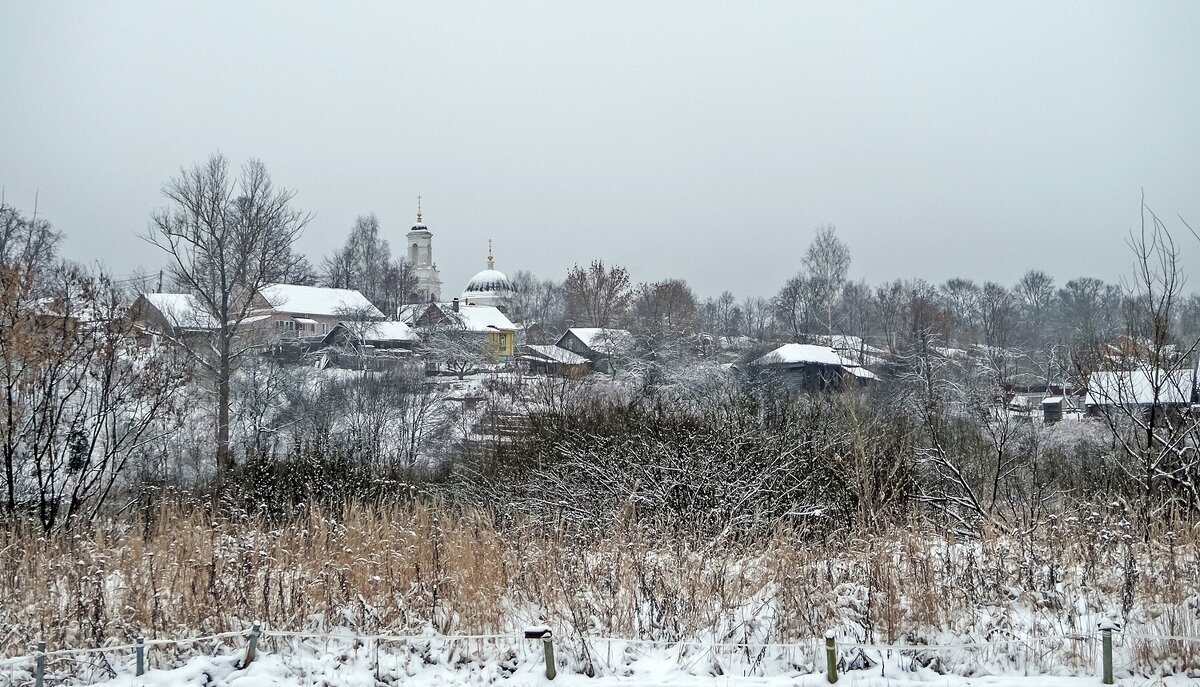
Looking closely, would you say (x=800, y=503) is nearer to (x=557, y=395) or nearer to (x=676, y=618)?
(x=676, y=618)

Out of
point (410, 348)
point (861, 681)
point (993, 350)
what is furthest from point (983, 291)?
point (861, 681)

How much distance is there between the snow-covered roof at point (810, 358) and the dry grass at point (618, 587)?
32.2 m

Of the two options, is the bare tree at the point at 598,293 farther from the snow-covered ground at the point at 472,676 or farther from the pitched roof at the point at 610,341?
the snow-covered ground at the point at 472,676

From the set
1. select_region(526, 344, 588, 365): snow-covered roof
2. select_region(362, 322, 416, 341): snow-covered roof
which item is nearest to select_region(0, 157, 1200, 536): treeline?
select_region(526, 344, 588, 365): snow-covered roof

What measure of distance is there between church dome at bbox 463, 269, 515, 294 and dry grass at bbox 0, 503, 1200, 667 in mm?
76276

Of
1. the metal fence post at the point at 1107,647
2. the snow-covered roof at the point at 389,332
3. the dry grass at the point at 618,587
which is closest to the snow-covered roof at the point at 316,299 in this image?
the snow-covered roof at the point at 389,332

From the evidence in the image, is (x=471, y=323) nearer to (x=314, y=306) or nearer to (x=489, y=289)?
(x=314, y=306)

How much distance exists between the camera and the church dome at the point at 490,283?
82188 mm

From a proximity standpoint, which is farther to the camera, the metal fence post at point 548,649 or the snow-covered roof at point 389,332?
the snow-covered roof at point 389,332

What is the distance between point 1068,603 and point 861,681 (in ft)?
5.65

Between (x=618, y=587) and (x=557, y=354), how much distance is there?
129ft

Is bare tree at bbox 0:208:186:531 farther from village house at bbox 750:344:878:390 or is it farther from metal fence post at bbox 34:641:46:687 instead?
village house at bbox 750:344:878:390

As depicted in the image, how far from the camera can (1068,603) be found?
514 cm

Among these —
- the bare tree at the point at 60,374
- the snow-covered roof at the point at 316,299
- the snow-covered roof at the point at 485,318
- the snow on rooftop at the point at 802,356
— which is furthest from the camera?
the snow-covered roof at the point at 485,318
